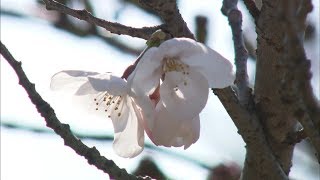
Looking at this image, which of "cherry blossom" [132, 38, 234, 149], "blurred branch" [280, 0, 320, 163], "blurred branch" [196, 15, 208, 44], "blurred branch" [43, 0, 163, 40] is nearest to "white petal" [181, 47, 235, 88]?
"cherry blossom" [132, 38, 234, 149]

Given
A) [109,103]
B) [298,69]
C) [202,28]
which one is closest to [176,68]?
[109,103]

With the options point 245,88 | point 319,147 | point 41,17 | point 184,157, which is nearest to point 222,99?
point 245,88

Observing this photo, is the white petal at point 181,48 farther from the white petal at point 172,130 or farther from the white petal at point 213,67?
the white petal at point 172,130

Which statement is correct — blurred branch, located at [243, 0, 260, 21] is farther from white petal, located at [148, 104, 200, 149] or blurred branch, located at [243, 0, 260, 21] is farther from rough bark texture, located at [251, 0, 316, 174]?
white petal, located at [148, 104, 200, 149]

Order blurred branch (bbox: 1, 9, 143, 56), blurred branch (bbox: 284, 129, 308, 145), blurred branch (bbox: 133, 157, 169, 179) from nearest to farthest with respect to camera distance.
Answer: blurred branch (bbox: 284, 129, 308, 145), blurred branch (bbox: 133, 157, 169, 179), blurred branch (bbox: 1, 9, 143, 56)

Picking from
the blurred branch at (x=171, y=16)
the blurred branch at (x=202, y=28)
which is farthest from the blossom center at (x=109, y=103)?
the blurred branch at (x=202, y=28)

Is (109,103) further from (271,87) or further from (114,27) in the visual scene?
(271,87)

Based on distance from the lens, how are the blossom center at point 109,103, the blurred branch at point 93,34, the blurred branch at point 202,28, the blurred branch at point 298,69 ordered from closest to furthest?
the blurred branch at point 298,69 < the blossom center at point 109,103 < the blurred branch at point 202,28 < the blurred branch at point 93,34
